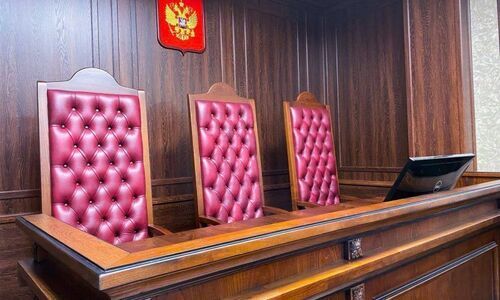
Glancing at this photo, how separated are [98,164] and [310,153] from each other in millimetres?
1371

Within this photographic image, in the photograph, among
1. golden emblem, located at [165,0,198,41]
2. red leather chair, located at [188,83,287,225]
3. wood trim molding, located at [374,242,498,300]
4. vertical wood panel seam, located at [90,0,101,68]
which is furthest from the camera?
golden emblem, located at [165,0,198,41]

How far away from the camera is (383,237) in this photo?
113 centimetres

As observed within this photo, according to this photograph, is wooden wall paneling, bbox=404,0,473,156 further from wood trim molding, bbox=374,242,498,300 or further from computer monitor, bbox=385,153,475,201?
computer monitor, bbox=385,153,475,201

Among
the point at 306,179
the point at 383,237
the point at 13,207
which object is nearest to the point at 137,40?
the point at 13,207

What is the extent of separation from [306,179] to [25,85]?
5.45 ft

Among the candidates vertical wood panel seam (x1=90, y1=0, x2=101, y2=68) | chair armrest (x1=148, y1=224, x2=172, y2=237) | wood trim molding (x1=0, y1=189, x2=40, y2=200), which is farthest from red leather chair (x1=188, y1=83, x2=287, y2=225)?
wood trim molding (x1=0, y1=189, x2=40, y2=200)

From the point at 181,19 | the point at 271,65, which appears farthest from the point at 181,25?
the point at 271,65

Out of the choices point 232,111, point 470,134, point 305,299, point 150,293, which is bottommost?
point 305,299

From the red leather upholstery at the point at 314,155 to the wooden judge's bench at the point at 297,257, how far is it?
104 cm

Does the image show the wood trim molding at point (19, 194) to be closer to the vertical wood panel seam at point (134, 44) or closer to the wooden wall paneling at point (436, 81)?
the vertical wood panel seam at point (134, 44)

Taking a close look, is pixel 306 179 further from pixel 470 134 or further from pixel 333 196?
pixel 470 134

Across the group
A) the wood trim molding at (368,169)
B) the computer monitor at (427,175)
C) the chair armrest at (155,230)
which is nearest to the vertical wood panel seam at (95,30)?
the chair armrest at (155,230)

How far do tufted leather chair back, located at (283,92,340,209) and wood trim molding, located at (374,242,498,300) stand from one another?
99 centimetres

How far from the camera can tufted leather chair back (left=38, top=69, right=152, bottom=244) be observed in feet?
4.96
